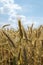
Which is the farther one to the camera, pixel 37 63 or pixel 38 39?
pixel 38 39

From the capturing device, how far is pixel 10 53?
146cm

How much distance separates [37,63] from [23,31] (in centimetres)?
21

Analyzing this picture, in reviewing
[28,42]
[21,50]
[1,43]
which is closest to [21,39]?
[28,42]

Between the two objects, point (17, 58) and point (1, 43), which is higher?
point (17, 58)

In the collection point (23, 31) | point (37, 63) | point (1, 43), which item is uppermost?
point (23, 31)

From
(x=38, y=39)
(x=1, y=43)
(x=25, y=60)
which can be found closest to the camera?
(x=25, y=60)

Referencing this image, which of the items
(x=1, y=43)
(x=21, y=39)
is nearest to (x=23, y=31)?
(x=21, y=39)

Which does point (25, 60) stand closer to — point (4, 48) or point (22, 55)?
point (22, 55)

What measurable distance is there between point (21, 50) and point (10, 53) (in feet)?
0.77

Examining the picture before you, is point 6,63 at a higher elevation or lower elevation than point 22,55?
lower

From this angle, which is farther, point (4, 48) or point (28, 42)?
point (4, 48)

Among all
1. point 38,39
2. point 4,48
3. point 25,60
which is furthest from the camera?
point 4,48

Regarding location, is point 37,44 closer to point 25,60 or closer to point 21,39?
point 21,39

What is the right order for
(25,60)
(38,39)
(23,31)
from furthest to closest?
(38,39) → (23,31) → (25,60)
